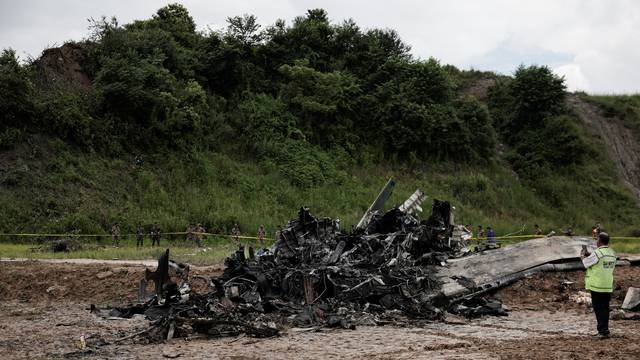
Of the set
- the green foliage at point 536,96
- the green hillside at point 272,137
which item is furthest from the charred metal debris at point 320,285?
the green foliage at point 536,96

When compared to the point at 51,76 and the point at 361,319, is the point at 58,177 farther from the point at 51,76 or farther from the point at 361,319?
the point at 361,319

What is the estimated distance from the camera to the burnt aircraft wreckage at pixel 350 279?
1146 cm

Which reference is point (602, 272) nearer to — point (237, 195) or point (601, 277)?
point (601, 277)

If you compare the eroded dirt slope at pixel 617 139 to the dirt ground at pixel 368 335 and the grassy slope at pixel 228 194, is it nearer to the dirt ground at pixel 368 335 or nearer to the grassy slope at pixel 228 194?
the grassy slope at pixel 228 194

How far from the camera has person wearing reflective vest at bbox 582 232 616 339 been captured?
353 inches

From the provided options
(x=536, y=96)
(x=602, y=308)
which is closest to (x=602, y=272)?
(x=602, y=308)

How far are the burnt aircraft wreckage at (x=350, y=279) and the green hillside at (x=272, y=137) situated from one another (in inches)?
530

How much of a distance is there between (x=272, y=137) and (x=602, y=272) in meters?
27.7

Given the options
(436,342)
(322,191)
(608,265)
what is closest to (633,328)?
(608,265)

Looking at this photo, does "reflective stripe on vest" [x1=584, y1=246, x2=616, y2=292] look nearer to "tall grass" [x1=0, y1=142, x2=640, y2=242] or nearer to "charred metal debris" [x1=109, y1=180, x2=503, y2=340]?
"charred metal debris" [x1=109, y1=180, x2=503, y2=340]

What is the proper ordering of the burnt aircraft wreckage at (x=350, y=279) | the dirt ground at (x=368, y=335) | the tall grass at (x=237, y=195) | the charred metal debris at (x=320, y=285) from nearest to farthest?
the dirt ground at (x=368, y=335) < the charred metal debris at (x=320, y=285) < the burnt aircraft wreckage at (x=350, y=279) < the tall grass at (x=237, y=195)

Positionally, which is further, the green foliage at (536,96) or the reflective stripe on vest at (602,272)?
the green foliage at (536,96)

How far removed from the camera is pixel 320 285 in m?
12.7

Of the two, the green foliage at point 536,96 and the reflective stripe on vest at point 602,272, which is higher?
the green foliage at point 536,96
